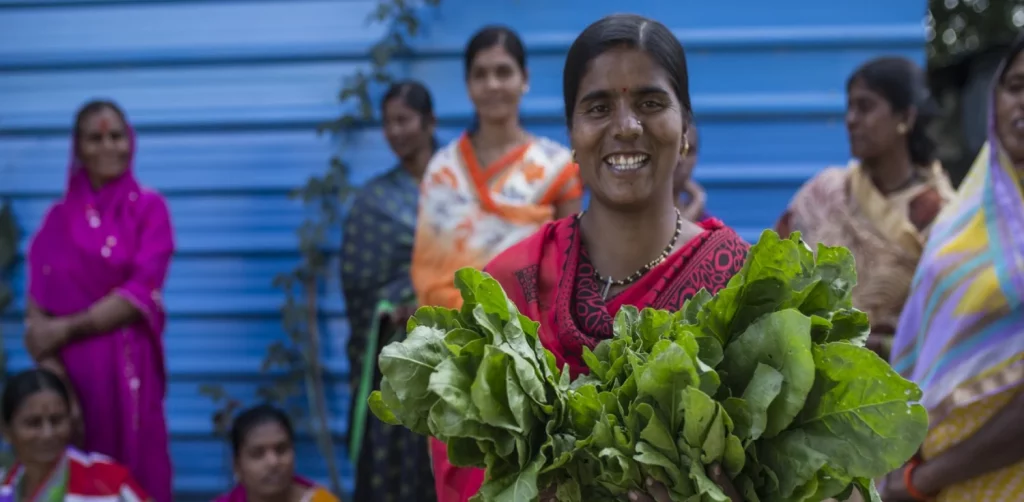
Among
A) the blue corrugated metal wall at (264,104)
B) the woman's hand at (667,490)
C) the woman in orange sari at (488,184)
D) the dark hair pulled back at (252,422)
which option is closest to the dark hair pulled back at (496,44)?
the woman in orange sari at (488,184)

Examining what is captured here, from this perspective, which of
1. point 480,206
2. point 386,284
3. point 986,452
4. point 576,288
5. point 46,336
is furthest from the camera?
point 46,336

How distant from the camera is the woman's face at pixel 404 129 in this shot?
480cm

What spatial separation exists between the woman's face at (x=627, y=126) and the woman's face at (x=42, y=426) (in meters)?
3.10

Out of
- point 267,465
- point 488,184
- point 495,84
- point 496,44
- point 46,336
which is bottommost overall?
point 267,465

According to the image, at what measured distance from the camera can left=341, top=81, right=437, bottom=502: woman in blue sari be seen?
4488mm

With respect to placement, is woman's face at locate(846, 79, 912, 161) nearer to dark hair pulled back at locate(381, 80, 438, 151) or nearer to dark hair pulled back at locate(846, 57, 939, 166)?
dark hair pulled back at locate(846, 57, 939, 166)

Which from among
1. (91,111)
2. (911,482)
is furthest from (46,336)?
(911,482)

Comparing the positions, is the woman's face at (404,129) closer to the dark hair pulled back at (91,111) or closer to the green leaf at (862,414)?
the dark hair pulled back at (91,111)

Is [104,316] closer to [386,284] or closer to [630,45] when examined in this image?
[386,284]

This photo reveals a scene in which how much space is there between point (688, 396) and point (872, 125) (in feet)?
9.42

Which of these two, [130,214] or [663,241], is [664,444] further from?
[130,214]

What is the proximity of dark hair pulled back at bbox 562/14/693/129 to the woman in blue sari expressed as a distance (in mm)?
2320

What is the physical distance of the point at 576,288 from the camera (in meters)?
2.29

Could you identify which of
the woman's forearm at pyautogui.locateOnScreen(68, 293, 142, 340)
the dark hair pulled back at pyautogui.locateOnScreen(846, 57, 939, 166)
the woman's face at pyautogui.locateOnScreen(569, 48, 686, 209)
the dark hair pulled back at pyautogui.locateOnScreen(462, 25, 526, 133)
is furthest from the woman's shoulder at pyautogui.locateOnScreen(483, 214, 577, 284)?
the woman's forearm at pyautogui.locateOnScreen(68, 293, 142, 340)
